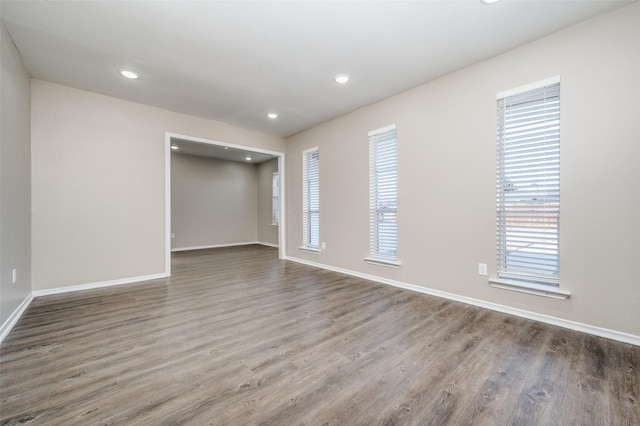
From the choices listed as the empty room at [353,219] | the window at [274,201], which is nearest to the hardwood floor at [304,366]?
the empty room at [353,219]

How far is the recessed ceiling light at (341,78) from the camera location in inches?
127

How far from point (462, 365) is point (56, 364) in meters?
2.87

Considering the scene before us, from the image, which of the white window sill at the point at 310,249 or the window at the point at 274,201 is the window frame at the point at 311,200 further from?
the window at the point at 274,201

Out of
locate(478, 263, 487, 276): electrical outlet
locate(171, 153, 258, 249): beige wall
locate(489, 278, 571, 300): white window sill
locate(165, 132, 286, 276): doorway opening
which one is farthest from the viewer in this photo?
locate(171, 153, 258, 249): beige wall

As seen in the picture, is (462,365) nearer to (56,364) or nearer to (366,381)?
(366,381)

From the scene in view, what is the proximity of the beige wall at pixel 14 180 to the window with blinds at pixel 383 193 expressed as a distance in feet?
13.2

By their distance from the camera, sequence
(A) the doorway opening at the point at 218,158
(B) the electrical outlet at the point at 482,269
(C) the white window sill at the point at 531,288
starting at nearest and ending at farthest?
1. (C) the white window sill at the point at 531,288
2. (B) the electrical outlet at the point at 482,269
3. (A) the doorway opening at the point at 218,158

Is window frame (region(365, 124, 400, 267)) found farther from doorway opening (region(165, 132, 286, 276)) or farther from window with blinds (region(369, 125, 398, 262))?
doorway opening (region(165, 132, 286, 276))

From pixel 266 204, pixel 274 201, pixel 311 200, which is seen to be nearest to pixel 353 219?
pixel 311 200

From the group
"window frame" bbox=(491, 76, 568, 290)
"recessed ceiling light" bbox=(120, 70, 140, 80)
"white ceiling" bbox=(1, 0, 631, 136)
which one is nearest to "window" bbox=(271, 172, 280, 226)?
"white ceiling" bbox=(1, 0, 631, 136)

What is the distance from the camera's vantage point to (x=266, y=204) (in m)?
8.43

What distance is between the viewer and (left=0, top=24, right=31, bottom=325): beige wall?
7.59 ft

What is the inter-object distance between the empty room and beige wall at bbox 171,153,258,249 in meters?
3.35

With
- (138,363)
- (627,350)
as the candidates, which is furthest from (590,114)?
(138,363)
